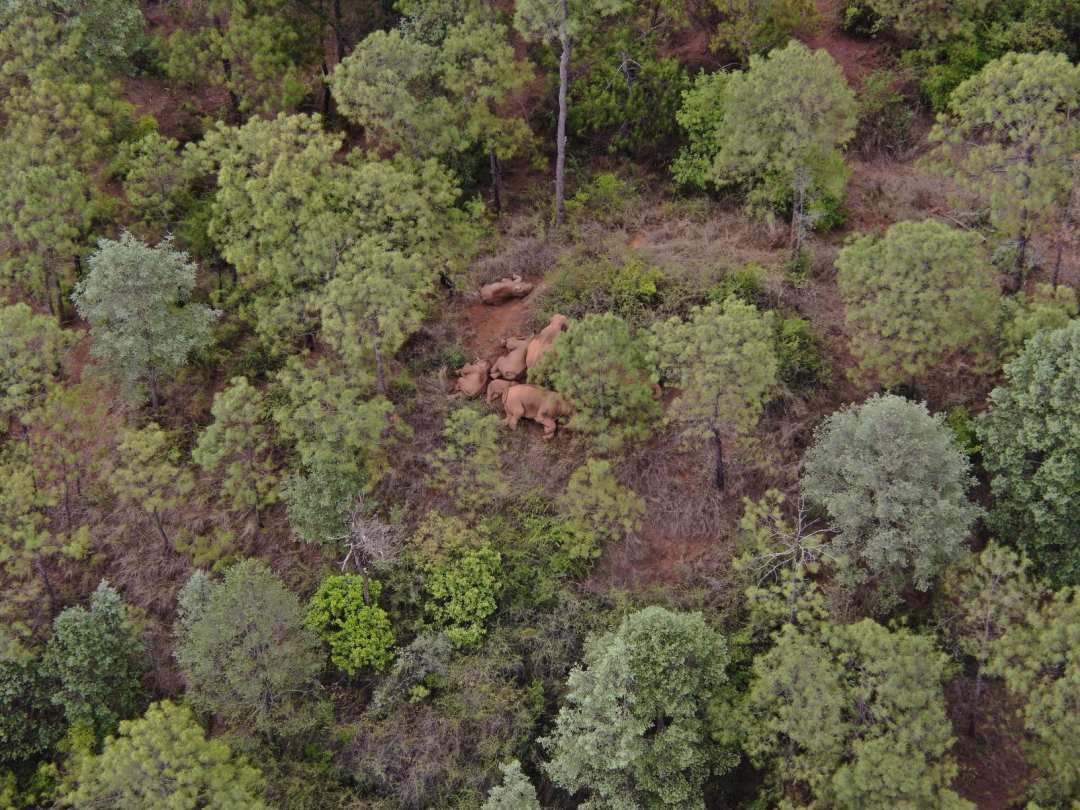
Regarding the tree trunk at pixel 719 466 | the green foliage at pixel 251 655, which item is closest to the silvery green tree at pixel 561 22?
the tree trunk at pixel 719 466

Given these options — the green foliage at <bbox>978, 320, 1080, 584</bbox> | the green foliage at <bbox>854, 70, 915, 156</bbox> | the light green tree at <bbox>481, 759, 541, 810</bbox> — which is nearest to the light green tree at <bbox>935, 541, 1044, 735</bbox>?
the green foliage at <bbox>978, 320, 1080, 584</bbox>

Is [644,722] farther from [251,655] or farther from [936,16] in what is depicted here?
[936,16]

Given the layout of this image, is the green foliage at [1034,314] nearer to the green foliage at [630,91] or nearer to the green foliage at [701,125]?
the green foliage at [701,125]

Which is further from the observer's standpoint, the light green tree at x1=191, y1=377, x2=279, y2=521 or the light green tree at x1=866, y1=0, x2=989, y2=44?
the light green tree at x1=866, y1=0, x2=989, y2=44

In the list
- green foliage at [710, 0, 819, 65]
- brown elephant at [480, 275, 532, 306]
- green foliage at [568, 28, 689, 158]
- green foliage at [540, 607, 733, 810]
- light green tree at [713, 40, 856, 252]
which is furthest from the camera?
green foliage at [568, 28, 689, 158]

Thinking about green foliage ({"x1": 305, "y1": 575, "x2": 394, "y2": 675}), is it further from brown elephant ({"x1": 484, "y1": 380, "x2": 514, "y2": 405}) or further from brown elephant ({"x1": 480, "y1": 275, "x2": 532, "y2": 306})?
brown elephant ({"x1": 480, "y1": 275, "x2": 532, "y2": 306})

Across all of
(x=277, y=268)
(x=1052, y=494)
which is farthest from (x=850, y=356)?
(x=277, y=268)
